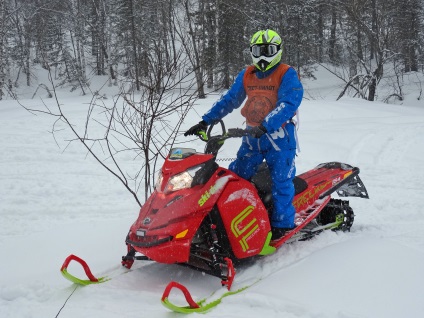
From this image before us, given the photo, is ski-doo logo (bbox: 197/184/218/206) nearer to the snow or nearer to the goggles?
the snow

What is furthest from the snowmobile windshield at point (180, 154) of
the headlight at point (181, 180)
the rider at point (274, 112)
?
the rider at point (274, 112)

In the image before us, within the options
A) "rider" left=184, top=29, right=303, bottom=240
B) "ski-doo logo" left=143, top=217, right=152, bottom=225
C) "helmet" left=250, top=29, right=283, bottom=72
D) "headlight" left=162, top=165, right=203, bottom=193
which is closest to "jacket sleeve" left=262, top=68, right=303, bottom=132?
"rider" left=184, top=29, right=303, bottom=240

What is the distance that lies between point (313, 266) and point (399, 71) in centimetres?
2975

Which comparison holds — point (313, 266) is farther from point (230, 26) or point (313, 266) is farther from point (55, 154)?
point (230, 26)

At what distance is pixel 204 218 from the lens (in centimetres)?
336

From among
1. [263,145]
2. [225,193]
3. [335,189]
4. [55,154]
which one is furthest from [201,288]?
[55,154]

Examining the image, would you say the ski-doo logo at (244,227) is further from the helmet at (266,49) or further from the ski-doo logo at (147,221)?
the helmet at (266,49)

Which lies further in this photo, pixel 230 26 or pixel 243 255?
pixel 230 26

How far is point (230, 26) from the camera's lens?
2552 cm

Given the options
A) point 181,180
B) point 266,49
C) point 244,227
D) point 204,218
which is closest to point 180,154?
point 181,180

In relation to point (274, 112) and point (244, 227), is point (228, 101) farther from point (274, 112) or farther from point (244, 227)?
point (244, 227)

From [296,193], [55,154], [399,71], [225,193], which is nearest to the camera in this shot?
[225,193]

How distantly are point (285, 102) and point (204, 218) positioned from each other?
1.24 meters

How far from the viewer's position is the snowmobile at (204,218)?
3127 millimetres
